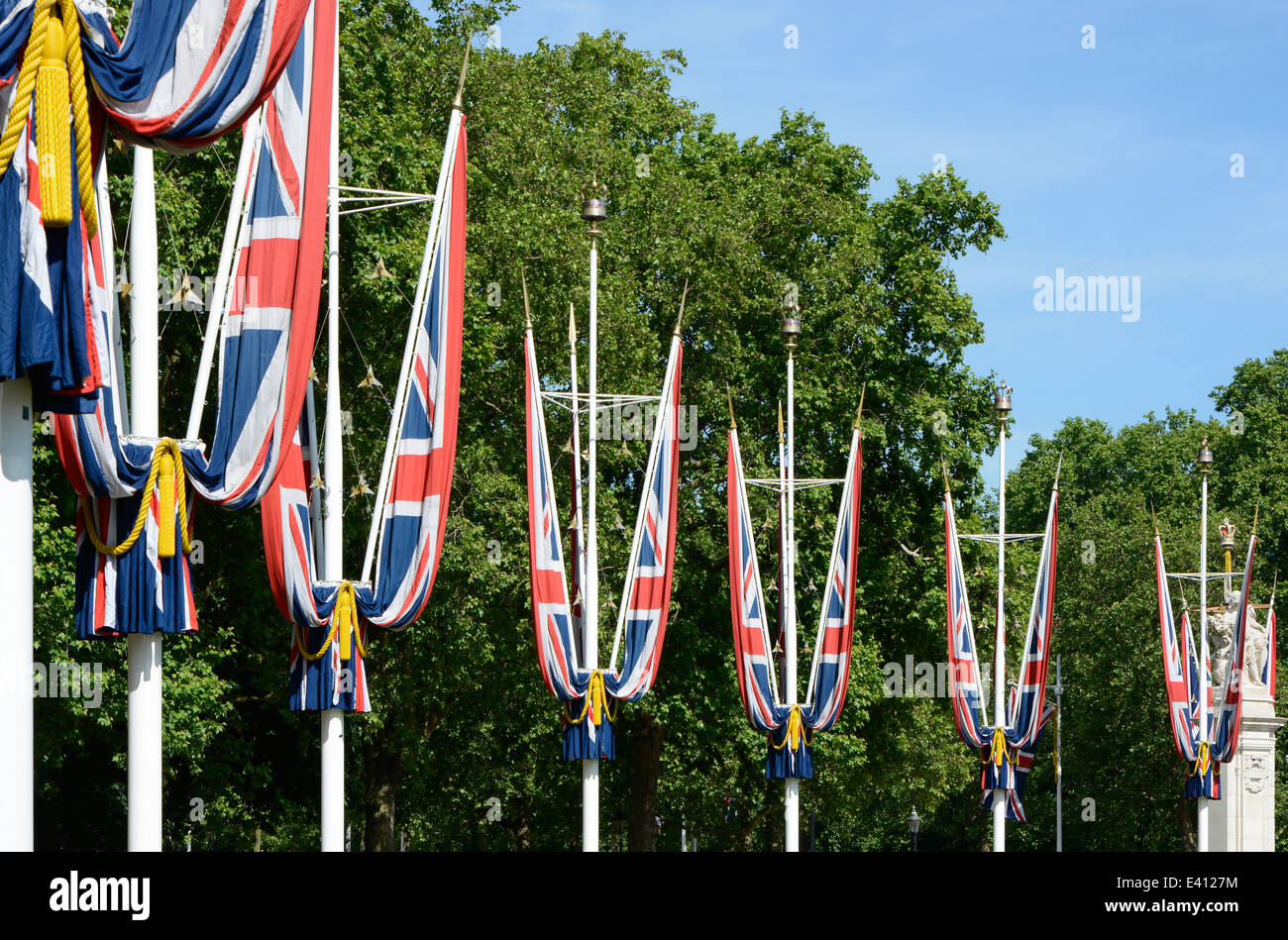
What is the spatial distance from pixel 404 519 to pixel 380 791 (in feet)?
57.2

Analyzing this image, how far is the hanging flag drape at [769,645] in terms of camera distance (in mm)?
24188

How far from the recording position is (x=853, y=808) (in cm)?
3688

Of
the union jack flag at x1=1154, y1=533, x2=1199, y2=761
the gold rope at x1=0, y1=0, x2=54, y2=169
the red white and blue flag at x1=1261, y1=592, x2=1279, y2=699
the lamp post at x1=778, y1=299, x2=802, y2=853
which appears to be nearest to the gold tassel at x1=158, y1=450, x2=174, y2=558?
the gold rope at x1=0, y1=0, x2=54, y2=169

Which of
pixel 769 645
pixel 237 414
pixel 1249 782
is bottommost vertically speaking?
pixel 1249 782

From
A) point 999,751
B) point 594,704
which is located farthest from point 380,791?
point 594,704

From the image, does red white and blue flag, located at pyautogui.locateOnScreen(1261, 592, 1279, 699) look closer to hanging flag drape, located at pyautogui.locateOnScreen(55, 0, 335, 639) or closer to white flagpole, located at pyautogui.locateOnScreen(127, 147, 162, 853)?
hanging flag drape, located at pyautogui.locateOnScreen(55, 0, 335, 639)

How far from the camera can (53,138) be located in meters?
8.09

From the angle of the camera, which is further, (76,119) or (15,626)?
(76,119)

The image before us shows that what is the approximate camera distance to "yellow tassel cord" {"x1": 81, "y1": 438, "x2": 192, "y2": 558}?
10719 mm

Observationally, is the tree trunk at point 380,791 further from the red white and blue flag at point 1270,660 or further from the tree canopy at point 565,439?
the red white and blue flag at point 1270,660

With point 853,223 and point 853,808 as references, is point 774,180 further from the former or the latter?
point 853,808

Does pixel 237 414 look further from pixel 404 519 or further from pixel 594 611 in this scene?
pixel 594 611
